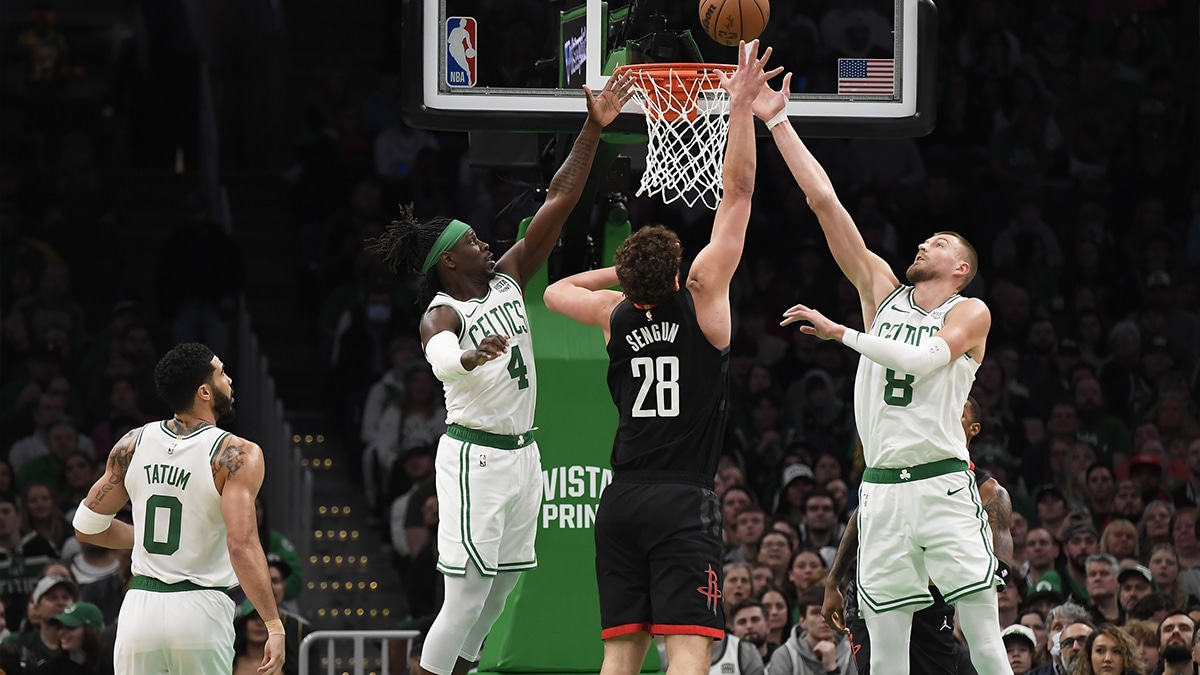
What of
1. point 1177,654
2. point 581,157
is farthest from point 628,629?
point 1177,654

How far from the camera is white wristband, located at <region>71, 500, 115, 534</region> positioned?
799 centimetres

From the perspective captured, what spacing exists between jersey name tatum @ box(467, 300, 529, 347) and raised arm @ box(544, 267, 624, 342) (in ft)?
1.15

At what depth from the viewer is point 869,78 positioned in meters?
9.53

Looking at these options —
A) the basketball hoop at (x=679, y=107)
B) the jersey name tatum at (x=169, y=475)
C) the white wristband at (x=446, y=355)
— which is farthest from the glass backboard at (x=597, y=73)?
the jersey name tatum at (x=169, y=475)

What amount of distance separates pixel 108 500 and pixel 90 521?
0.13 meters

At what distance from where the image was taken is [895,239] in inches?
657

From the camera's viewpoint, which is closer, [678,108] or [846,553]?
[846,553]

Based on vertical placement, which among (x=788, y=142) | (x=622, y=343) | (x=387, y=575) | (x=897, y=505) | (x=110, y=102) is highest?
(x=110, y=102)

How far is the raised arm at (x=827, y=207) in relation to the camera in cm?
836

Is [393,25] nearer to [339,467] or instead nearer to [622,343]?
[339,467]

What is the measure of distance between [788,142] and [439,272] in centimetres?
168

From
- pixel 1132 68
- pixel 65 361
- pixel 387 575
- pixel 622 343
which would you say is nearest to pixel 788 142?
pixel 622 343

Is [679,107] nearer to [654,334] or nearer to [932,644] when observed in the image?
[654,334]

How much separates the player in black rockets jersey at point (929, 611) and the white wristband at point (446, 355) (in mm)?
2010
